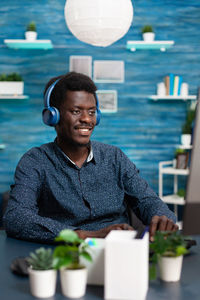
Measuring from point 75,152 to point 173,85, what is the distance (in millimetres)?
2814

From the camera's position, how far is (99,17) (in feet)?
8.64

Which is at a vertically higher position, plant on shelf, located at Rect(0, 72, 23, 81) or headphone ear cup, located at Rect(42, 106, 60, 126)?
plant on shelf, located at Rect(0, 72, 23, 81)

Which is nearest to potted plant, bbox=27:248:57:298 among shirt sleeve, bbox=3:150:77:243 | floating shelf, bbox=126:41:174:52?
shirt sleeve, bbox=3:150:77:243

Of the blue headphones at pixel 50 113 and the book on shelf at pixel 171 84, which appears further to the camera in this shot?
the book on shelf at pixel 171 84

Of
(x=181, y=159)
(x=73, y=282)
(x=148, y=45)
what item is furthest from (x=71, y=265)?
(x=148, y=45)

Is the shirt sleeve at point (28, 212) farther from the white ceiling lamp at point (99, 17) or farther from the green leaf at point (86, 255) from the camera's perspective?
the white ceiling lamp at point (99, 17)

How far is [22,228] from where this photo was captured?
1355 millimetres

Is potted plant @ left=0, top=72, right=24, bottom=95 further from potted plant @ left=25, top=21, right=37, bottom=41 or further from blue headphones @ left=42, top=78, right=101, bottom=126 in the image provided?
blue headphones @ left=42, top=78, right=101, bottom=126

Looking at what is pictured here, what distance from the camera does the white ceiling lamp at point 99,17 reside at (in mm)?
2609

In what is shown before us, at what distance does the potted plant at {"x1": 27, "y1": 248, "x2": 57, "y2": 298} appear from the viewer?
0.82m

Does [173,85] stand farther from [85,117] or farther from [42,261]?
[42,261]

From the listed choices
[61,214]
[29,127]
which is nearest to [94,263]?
[61,214]

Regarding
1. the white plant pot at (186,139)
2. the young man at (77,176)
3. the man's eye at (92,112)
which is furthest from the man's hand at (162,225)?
the white plant pot at (186,139)

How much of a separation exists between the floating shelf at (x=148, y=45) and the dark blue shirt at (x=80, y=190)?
2.68 m
